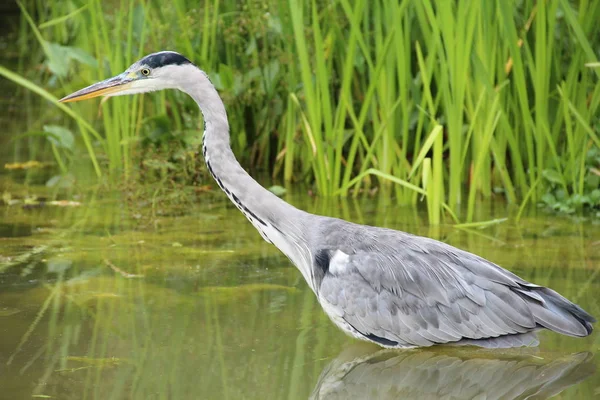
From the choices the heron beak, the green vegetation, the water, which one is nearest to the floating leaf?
the water

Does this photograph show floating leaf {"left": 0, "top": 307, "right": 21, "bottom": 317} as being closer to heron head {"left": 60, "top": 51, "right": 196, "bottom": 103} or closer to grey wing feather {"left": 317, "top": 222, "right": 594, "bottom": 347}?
heron head {"left": 60, "top": 51, "right": 196, "bottom": 103}

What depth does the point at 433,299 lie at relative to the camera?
445cm

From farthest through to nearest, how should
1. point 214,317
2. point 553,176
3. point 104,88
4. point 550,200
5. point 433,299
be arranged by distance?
point 550,200 < point 553,176 < point 104,88 < point 214,317 < point 433,299

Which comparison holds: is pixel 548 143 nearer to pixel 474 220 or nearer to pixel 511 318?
pixel 474 220

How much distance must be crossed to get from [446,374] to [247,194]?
1.31 m

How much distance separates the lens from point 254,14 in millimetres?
6961

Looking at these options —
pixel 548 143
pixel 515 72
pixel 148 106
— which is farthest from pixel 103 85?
pixel 148 106

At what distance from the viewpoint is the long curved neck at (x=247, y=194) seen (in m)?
4.79

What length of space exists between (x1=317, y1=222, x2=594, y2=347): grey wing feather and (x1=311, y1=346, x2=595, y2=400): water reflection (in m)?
0.10

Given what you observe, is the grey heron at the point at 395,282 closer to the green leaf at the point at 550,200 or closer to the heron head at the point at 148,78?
the heron head at the point at 148,78

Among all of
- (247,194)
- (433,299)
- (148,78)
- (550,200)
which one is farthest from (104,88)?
(550,200)

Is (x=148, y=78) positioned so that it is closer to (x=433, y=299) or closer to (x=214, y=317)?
(x=214, y=317)

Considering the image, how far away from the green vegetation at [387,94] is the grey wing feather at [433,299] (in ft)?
4.88

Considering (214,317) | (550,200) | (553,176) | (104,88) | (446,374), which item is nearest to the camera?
(446,374)
